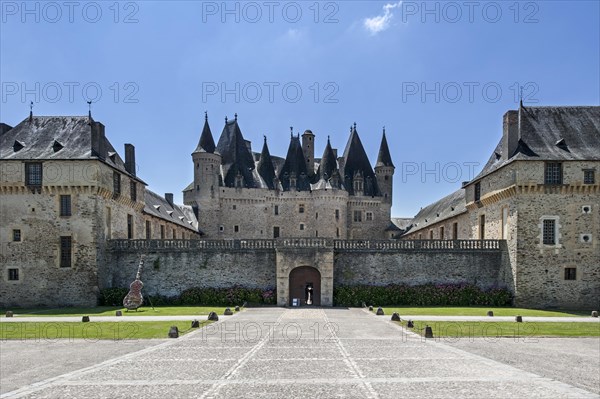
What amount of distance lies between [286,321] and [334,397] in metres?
13.3

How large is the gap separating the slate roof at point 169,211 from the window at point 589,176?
31.3 meters

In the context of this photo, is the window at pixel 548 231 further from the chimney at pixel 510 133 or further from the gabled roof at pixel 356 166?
the gabled roof at pixel 356 166

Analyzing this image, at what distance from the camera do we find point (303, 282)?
33.0m

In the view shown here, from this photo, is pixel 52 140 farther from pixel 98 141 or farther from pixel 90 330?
pixel 90 330

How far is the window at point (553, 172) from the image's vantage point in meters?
30.9

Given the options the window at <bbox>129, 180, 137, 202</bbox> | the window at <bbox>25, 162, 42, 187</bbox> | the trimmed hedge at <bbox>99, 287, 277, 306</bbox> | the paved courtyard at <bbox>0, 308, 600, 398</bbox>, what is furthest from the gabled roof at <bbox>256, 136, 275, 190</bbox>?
the paved courtyard at <bbox>0, 308, 600, 398</bbox>

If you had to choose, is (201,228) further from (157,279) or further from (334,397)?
(334,397)

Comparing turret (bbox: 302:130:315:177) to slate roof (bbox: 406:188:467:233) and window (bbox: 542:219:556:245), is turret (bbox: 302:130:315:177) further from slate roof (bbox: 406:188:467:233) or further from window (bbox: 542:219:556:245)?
window (bbox: 542:219:556:245)

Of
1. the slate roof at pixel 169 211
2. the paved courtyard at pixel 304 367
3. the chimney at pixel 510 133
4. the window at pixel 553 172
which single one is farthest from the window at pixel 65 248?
the window at pixel 553 172

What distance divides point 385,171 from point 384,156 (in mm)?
2245

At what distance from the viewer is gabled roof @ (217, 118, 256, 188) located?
55.4m

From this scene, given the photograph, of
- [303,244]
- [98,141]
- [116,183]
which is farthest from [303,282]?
[98,141]

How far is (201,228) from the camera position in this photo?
54.4 meters

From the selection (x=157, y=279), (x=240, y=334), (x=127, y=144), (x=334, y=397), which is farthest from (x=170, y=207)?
(x=334, y=397)
